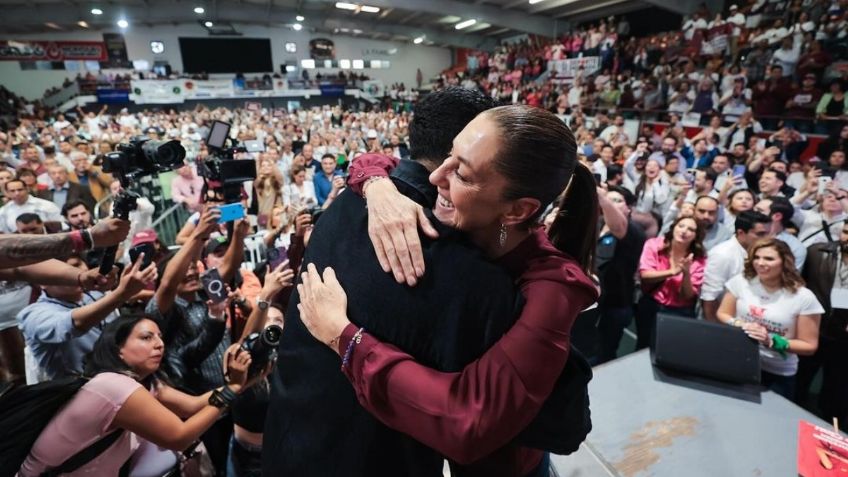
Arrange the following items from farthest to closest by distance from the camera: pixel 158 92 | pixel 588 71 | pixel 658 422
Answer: pixel 158 92 < pixel 588 71 < pixel 658 422

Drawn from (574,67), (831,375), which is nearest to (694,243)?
(831,375)

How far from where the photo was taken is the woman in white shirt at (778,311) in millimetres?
2469

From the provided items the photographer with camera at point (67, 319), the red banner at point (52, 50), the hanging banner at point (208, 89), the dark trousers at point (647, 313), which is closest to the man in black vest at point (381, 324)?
the photographer with camera at point (67, 319)

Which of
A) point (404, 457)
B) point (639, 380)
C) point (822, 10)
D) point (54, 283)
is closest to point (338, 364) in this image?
point (404, 457)

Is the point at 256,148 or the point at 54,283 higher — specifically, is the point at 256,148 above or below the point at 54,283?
above

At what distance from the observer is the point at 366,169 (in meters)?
1.28

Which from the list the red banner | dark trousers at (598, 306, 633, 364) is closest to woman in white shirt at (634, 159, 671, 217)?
dark trousers at (598, 306, 633, 364)

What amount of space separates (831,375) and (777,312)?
982 mm

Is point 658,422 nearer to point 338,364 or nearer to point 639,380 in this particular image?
point 639,380

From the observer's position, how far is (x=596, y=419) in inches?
70.5

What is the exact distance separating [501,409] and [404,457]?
306 mm

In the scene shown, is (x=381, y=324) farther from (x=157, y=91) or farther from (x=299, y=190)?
(x=157, y=91)

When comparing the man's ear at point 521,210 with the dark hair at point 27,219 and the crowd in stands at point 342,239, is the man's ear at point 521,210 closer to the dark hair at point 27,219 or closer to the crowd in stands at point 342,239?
the crowd in stands at point 342,239

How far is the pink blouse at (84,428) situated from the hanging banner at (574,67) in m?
15.9
